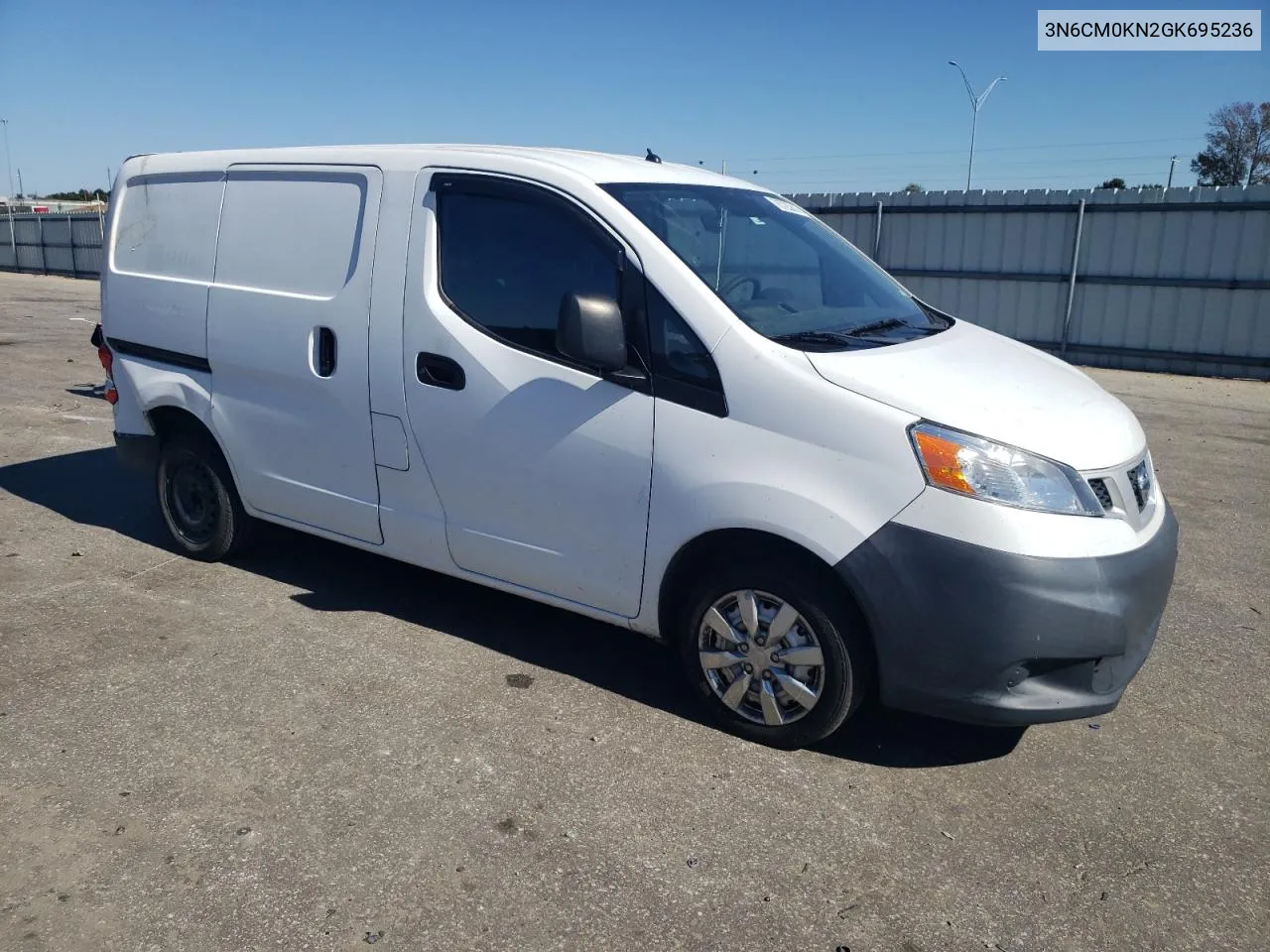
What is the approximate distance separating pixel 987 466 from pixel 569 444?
4.67 feet

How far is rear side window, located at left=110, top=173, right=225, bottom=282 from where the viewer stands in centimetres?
489

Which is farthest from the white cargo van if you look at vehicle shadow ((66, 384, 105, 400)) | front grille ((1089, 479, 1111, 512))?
vehicle shadow ((66, 384, 105, 400))

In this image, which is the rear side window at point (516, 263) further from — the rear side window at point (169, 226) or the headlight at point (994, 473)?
the rear side window at point (169, 226)

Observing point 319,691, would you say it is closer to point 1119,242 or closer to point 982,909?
point 982,909

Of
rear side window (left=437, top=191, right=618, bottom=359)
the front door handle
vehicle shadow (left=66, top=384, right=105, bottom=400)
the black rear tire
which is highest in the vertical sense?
rear side window (left=437, top=191, right=618, bottom=359)

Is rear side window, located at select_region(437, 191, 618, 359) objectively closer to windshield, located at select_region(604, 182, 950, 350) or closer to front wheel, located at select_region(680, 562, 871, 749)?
windshield, located at select_region(604, 182, 950, 350)

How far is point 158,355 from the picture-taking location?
16.9 feet

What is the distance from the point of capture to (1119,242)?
14070mm

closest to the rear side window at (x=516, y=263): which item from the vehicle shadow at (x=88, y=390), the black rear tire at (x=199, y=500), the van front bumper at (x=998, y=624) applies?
the van front bumper at (x=998, y=624)

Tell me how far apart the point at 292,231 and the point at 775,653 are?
2.79 metres

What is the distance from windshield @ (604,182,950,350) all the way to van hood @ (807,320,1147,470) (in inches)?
6.9

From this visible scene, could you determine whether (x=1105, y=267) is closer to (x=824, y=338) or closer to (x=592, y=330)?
(x=824, y=338)

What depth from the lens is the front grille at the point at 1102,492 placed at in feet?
10.5

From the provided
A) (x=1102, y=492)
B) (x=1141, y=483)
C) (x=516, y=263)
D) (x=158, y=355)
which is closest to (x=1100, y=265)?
(x=1141, y=483)
